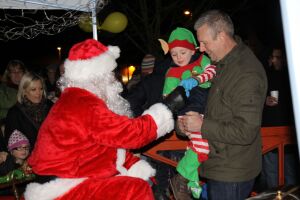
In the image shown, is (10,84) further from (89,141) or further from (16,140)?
(89,141)

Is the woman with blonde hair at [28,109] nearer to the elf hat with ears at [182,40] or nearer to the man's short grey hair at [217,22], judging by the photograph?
the elf hat with ears at [182,40]

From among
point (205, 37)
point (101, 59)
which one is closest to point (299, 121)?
point (205, 37)

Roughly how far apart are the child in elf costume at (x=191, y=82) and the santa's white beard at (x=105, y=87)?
0.62 m

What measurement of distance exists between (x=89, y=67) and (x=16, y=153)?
5.60 feet

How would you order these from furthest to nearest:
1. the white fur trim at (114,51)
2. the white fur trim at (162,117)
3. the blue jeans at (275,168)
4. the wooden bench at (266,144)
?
the blue jeans at (275,168) → the wooden bench at (266,144) → the white fur trim at (114,51) → the white fur trim at (162,117)

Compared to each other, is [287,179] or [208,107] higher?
[208,107]

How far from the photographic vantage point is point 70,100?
2889 mm

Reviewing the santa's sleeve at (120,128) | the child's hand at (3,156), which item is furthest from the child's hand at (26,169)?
the santa's sleeve at (120,128)

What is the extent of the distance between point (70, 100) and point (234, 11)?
40.0ft

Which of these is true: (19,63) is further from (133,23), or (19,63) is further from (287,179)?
(133,23)

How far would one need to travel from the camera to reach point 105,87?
3.12 meters

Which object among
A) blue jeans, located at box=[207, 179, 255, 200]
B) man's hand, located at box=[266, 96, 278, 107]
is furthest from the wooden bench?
blue jeans, located at box=[207, 179, 255, 200]

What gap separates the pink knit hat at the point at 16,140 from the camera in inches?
167

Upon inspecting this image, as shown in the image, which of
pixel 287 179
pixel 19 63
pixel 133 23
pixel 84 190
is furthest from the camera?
pixel 133 23
